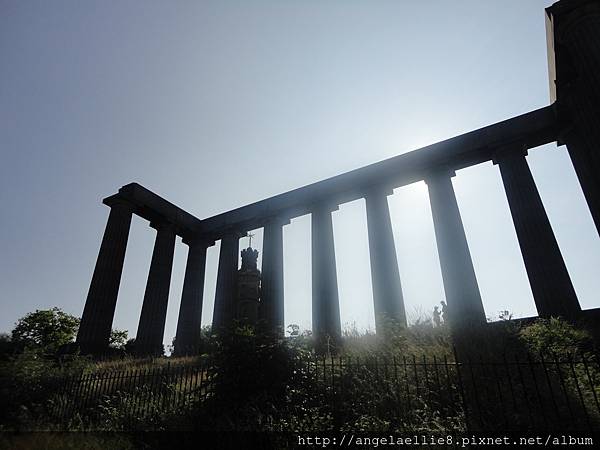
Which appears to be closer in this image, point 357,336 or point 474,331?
point 474,331

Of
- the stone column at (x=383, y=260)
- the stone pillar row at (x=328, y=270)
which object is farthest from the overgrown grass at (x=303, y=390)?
the stone column at (x=383, y=260)

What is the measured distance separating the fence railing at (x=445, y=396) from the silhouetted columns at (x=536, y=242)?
8.51 meters

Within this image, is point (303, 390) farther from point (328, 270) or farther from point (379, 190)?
point (379, 190)

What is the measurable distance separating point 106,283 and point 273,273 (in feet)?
37.2

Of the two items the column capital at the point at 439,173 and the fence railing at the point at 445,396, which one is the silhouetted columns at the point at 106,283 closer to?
the fence railing at the point at 445,396

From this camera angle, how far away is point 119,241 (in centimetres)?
2589

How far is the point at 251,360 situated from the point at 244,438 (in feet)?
7.35

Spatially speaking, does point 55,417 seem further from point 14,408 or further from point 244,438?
point 244,438

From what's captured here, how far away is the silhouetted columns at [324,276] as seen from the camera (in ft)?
75.4

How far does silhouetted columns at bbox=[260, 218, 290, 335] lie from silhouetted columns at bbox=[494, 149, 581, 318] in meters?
15.1

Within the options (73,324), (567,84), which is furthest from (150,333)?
(73,324)

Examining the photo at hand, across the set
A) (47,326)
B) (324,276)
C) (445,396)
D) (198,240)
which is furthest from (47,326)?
(445,396)

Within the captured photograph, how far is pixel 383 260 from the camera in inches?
898

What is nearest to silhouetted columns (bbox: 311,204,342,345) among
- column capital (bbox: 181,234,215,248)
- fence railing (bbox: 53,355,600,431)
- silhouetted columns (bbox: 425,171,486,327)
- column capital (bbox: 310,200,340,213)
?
column capital (bbox: 310,200,340,213)
